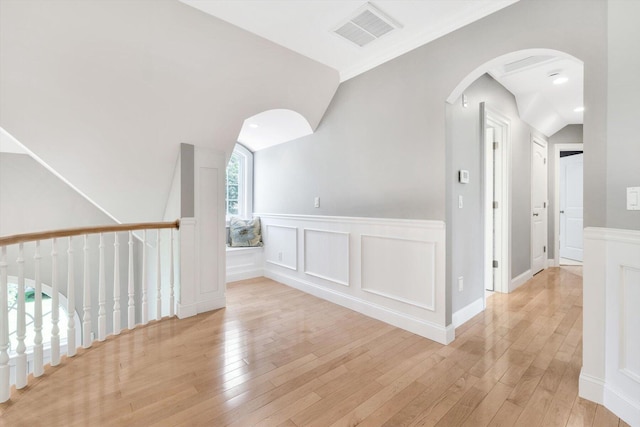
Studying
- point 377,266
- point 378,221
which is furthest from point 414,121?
point 377,266

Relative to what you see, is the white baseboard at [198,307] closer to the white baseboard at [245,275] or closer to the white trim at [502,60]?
the white baseboard at [245,275]

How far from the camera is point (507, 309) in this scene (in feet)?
9.82

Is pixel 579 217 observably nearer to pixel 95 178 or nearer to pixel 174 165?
pixel 174 165

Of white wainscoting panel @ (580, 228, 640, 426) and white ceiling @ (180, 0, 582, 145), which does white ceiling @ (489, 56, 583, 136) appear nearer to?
white ceiling @ (180, 0, 582, 145)

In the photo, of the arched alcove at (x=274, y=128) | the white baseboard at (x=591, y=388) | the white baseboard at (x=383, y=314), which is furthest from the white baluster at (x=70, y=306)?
the white baseboard at (x=591, y=388)

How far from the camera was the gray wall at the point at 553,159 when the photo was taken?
4.89 m

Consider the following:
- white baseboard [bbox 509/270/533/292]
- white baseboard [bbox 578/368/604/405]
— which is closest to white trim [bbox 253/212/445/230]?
white baseboard [bbox 578/368/604/405]

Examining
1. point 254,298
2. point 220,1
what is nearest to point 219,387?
point 254,298

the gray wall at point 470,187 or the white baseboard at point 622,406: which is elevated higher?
the gray wall at point 470,187

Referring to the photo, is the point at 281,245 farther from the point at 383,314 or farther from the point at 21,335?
the point at 21,335

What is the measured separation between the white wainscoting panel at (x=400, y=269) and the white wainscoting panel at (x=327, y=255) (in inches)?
11.1

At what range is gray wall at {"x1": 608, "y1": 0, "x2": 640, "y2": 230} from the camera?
144 cm

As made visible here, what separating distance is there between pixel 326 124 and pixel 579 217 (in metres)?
5.39

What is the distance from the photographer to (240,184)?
4.93 metres
